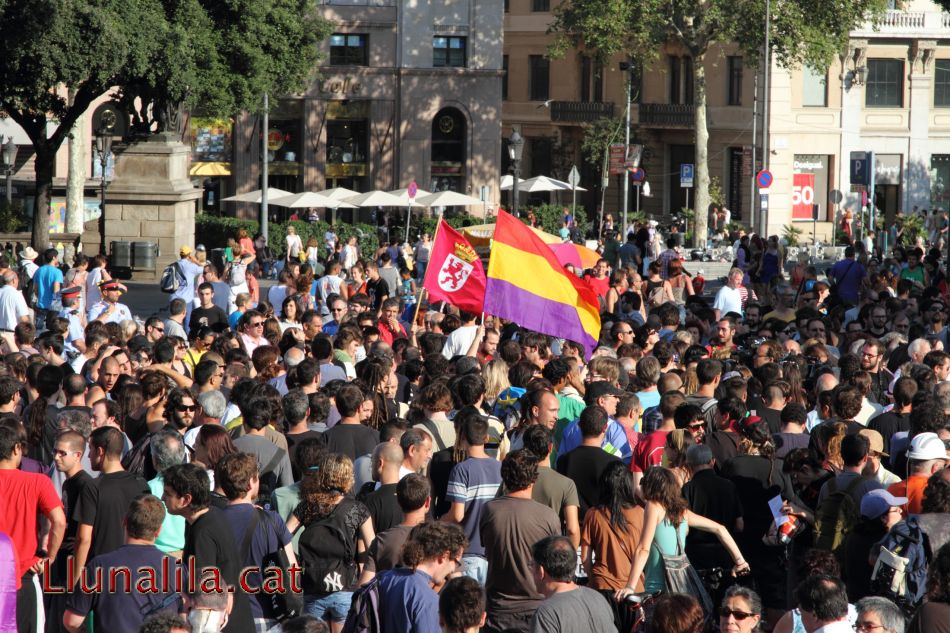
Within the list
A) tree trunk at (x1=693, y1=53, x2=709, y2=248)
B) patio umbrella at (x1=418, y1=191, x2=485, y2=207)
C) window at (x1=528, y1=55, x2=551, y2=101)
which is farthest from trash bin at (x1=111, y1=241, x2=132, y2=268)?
window at (x1=528, y1=55, x2=551, y2=101)

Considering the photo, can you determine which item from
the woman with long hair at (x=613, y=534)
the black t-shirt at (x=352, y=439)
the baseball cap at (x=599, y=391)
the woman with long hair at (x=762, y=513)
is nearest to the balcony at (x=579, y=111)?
the baseball cap at (x=599, y=391)

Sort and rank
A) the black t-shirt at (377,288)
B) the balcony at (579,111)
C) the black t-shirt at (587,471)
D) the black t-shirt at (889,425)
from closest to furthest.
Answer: the black t-shirt at (587,471), the black t-shirt at (889,425), the black t-shirt at (377,288), the balcony at (579,111)

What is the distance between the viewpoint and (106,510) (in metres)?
7.87

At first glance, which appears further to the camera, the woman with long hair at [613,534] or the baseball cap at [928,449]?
the baseball cap at [928,449]

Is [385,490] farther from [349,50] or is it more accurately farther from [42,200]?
[349,50]

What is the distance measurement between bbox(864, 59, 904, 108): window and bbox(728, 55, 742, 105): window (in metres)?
4.97

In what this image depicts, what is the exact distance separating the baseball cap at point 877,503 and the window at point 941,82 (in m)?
54.9

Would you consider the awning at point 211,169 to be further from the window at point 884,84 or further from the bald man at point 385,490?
the bald man at point 385,490

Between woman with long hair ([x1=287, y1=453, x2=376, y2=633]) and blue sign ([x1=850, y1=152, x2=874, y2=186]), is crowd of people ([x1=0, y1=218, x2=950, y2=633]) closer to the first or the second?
woman with long hair ([x1=287, y1=453, x2=376, y2=633])

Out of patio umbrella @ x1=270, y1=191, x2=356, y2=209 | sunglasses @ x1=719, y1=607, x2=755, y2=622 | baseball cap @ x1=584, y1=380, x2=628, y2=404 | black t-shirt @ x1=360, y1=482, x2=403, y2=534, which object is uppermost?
patio umbrella @ x1=270, y1=191, x2=356, y2=209

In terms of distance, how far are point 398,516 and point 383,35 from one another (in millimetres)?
51319

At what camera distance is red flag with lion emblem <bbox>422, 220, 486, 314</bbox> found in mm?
15461

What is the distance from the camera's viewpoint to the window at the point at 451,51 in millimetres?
58469

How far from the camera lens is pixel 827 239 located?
57.2 meters
